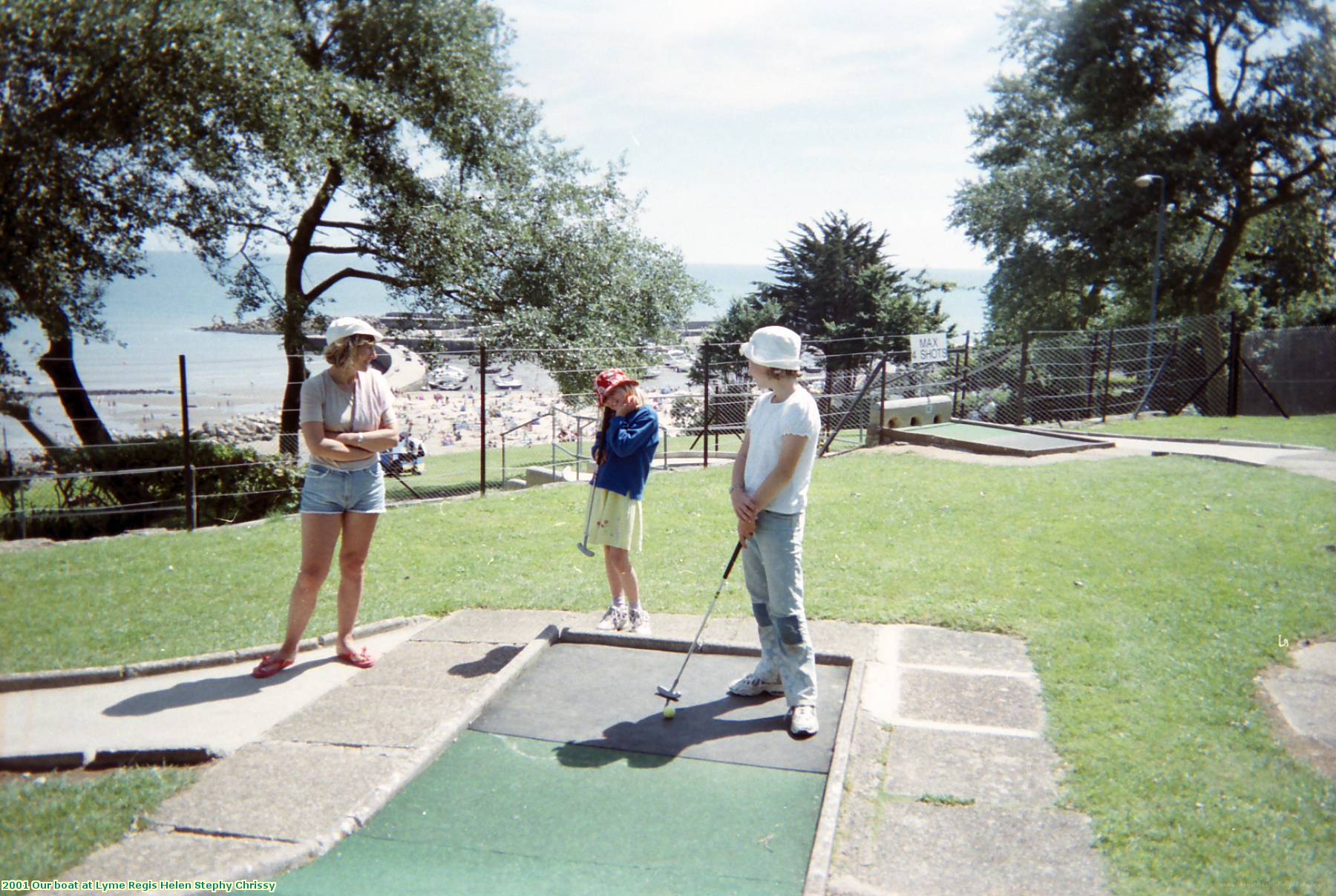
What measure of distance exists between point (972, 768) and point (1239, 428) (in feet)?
47.9

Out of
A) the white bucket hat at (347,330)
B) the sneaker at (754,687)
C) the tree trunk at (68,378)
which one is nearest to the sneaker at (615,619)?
→ the sneaker at (754,687)

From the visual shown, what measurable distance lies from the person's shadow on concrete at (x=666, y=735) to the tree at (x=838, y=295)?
34093mm

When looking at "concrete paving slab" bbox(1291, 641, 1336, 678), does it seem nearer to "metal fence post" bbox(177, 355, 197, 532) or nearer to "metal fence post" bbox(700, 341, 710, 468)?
"metal fence post" bbox(700, 341, 710, 468)

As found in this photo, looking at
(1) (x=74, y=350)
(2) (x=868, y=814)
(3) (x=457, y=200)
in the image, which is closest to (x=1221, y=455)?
(2) (x=868, y=814)

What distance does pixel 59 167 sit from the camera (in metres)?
11.1

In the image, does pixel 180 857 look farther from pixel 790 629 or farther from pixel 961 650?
pixel 961 650

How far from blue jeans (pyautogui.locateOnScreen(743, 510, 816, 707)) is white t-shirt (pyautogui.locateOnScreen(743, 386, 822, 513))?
0.07m

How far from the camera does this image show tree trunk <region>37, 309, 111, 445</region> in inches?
456

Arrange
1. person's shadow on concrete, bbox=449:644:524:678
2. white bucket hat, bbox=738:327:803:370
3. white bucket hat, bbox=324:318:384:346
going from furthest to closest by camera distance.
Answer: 1. person's shadow on concrete, bbox=449:644:524:678
2. white bucket hat, bbox=324:318:384:346
3. white bucket hat, bbox=738:327:803:370

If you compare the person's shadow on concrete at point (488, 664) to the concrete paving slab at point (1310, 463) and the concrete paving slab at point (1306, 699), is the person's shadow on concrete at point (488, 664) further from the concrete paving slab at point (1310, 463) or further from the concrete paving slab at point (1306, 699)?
the concrete paving slab at point (1310, 463)

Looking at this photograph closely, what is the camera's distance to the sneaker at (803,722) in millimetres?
3936

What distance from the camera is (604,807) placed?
3.40 metres

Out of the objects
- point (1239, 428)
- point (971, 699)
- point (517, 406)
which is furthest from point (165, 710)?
point (1239, 428)

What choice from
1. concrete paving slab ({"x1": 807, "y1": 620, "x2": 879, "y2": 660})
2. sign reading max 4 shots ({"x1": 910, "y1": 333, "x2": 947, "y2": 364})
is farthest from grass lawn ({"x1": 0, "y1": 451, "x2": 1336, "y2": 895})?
sign reading max 4 shots ({"x1": 910, "y1": 333, "x2": 947, "y2": 364})
